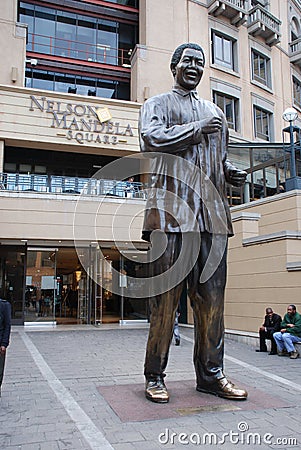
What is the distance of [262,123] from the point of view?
26672 millimetres

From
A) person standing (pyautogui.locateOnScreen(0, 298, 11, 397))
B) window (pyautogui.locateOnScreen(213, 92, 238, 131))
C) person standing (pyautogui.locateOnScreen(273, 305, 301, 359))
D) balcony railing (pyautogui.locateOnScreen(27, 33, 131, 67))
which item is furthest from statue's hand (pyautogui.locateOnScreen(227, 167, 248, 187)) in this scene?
balcony railing (pyautogui.locateOnScreen(27, 33, 131, 67))

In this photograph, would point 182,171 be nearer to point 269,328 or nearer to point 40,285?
point 269,328

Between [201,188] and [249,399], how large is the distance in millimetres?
2369

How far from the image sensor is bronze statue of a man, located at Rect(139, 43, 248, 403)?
4816mm

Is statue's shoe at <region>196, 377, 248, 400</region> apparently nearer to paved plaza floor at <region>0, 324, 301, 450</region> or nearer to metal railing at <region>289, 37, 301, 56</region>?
paved plaza floor at <region>0, 324, 301, 450</region>

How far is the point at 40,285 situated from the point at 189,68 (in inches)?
590

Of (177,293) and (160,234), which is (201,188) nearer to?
(160,234)

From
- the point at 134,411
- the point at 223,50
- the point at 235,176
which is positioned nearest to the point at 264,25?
the point at 223,50

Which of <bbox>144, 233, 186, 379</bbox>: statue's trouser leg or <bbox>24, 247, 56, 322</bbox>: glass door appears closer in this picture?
<bbox>144, 233, 186, 379</bbox>: statue's trouser leg

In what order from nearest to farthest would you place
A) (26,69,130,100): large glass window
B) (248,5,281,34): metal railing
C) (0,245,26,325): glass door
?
(0,245,26,325): glass door < (26,69,130,100): large glass window < (248,5,281,34): metal railing

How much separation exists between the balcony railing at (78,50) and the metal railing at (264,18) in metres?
7.61

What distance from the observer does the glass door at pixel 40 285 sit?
18.3 meters

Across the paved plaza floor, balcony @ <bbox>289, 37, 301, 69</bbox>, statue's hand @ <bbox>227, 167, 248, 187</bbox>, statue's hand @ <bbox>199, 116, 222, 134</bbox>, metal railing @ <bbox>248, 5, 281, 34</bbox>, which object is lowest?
the paved plaza floor

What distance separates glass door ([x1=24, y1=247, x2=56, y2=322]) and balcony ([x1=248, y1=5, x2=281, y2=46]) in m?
17.8
